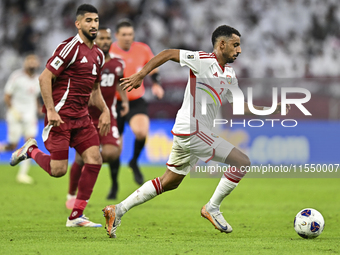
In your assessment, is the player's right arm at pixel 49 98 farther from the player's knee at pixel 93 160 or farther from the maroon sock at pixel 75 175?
the maroon sock at pixel 75 175

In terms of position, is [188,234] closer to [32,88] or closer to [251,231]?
[251,231]

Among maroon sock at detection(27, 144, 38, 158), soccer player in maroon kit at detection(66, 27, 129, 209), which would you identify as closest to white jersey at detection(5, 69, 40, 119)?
soccer player in maroon kit at detection(66, 27, 129, 209)

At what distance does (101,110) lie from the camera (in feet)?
20.1

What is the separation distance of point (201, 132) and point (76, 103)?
1.55m

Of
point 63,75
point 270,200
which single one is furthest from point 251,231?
point 270,200

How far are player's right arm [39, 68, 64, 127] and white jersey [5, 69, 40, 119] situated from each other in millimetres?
6179

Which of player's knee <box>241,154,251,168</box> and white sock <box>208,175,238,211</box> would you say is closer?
player's knee <box>241,154,251,168</box>

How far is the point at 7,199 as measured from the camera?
8.41 metres

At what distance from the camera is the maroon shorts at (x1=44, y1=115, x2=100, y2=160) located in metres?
5.69

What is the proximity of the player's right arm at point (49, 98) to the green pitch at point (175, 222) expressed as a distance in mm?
1119

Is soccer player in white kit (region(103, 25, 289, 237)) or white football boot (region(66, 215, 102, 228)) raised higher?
soccer player in white kit (region(103, 25, 289, 237))

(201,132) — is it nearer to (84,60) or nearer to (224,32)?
(224,32)

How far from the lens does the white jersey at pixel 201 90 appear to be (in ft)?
16.4

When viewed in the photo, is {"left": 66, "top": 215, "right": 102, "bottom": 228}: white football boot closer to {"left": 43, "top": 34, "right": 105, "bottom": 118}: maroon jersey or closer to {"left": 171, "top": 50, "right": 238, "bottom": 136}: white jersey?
{"left": 43, "top": 34, "right": 105, "bottom": 118}: maroon jersey
